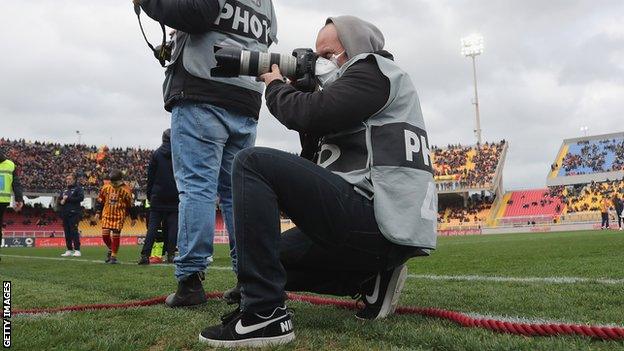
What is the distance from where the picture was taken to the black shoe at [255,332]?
5.81ft

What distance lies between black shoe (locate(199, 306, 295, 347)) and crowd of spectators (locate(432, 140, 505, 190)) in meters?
39.8

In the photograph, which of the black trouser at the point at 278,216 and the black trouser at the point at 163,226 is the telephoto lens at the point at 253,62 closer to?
the black trouser at the point at 278,216

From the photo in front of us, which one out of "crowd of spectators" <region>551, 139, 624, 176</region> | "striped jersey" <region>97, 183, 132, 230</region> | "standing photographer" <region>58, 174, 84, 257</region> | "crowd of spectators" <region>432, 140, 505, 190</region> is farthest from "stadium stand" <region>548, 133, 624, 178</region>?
"striped jersey" <region>97, 183, 132, 230</region>

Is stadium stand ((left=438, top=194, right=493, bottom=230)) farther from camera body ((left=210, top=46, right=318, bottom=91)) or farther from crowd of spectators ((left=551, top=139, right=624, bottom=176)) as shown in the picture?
camera body ((left=210, top=46, right=318, bottom=91))

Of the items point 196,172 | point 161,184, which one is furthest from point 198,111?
point 161,184

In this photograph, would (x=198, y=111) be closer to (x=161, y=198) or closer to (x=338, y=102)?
(x=338, y=102)

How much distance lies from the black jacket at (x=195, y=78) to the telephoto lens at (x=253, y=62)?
66 centimetres

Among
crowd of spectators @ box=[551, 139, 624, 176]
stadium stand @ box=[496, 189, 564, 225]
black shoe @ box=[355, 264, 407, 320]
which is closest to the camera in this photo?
black shoe @ box=[355, 264, 407, 320]

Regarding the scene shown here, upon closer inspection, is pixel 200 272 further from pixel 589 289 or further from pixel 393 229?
pixel 589 289

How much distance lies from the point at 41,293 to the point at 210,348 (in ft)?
8.02

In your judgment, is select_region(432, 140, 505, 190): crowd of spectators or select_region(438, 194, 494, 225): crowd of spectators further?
select_region(432, 140, 505, 190): crowd of spectators

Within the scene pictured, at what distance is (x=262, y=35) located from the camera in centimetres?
317

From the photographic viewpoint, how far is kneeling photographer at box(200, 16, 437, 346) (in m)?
1.85

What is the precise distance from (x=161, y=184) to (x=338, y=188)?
561cm
